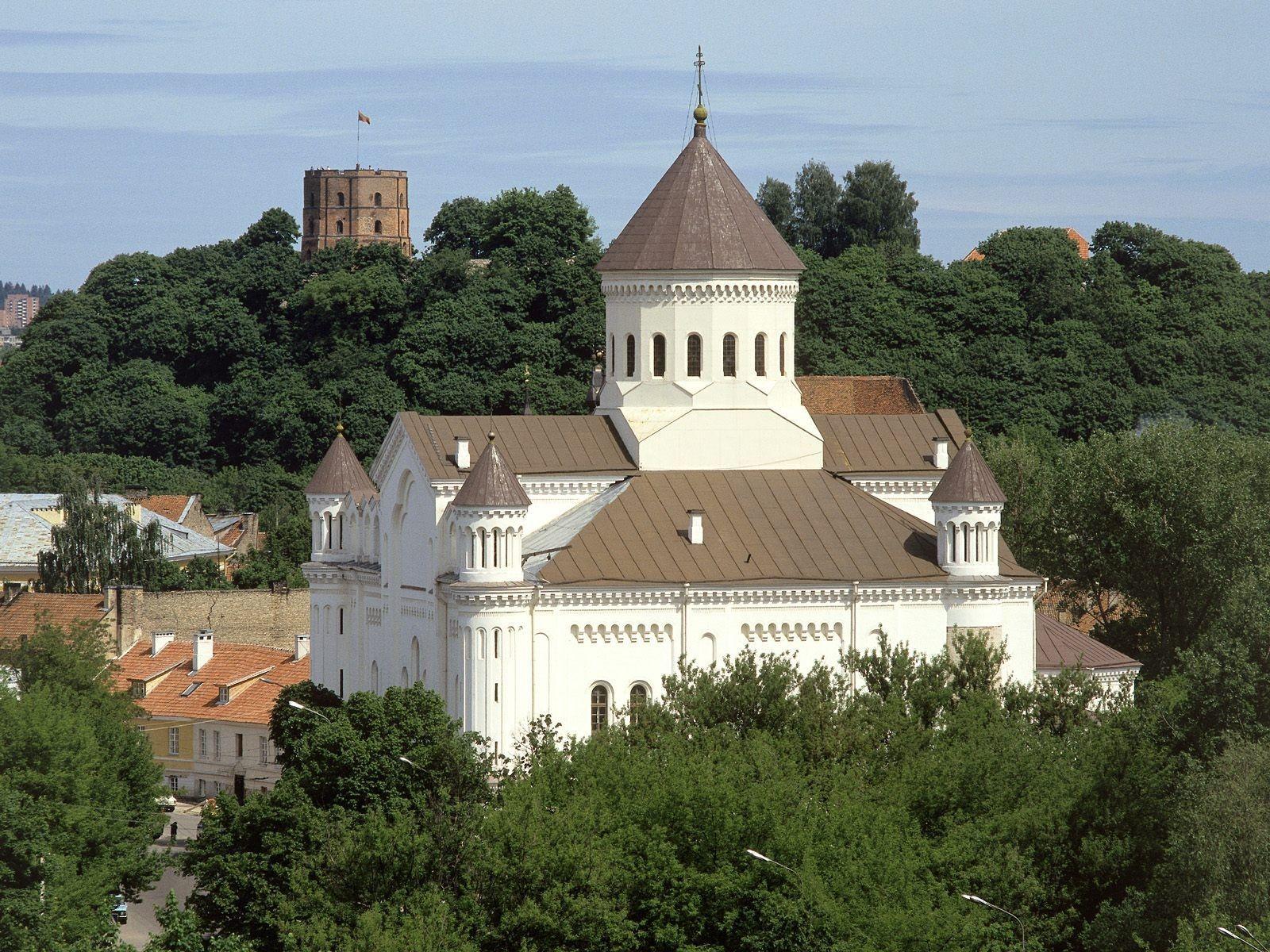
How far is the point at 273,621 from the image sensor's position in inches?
3073

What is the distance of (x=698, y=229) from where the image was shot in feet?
176

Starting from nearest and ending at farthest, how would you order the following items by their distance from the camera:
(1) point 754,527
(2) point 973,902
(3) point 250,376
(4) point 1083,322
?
1. (2) point 973,902
2. (1) point 754,527
3. (4) point 1083,322
4. (3) point 250,376

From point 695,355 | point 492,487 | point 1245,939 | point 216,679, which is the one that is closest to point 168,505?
point 216,679

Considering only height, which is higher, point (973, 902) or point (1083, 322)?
point (1083, 322)

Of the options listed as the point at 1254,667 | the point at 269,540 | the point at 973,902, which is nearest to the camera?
the point at 973,902

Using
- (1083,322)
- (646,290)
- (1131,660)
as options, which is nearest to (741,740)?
(646,290)

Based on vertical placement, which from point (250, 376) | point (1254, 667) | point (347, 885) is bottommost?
point (347, 885)

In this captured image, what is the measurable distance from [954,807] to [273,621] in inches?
1517

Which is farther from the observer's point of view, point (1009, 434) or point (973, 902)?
point (1009, 434)

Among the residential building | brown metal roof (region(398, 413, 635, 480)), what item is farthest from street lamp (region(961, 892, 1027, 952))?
the residential building

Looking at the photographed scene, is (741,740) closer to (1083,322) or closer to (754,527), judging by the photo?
(754,527)

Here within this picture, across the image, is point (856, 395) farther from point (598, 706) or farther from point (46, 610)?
point (598, 706)

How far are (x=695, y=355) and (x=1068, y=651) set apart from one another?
33.6 ft

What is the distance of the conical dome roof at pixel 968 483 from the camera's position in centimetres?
5066
